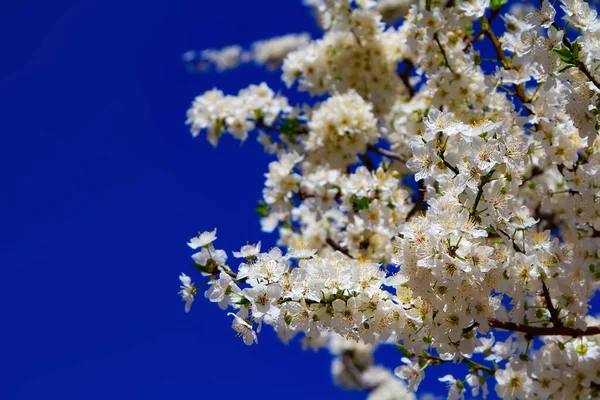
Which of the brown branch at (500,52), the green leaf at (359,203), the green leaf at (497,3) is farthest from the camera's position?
the green leaf at (359,203)

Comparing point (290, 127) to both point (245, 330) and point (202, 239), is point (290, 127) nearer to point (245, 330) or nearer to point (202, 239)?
point (202, 239)

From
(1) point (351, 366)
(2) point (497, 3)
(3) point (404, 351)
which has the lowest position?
(1) point (351, 366)

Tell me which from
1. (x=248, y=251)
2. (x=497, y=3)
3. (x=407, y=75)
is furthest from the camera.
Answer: (x=407, y=75)

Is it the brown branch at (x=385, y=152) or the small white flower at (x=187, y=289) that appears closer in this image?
the small white flower at (x=187, y=289)

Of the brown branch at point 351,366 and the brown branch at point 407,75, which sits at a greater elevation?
the brown branch at point 407,75

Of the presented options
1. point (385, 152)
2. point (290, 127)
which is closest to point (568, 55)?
point (385, 152)

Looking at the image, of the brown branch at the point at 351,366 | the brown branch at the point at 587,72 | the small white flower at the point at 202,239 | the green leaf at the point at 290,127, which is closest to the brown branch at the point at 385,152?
the green leaf at the point at 290,127

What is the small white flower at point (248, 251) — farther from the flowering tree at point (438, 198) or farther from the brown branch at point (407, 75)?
the brown branch at point (407, 75)

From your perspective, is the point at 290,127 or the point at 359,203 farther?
the point at 290,127

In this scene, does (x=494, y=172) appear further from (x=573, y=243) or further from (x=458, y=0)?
(x=458, y=0)

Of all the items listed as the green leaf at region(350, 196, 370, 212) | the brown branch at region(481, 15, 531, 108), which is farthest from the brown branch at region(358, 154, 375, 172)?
the brown branch at region(481, 15, 531, 108)

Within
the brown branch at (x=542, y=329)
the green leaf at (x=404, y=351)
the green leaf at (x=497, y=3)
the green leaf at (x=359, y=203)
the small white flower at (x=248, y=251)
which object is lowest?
the brown branch at (x=542, y=329)
